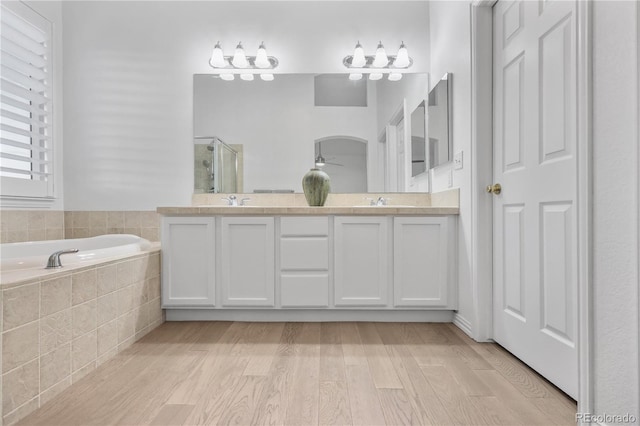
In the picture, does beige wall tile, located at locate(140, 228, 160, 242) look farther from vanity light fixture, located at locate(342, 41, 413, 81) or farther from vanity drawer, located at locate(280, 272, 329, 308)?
vanity light fixture, located at locate(342, 41, 413, 81)

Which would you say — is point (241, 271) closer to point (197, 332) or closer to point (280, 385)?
point (197, 332)

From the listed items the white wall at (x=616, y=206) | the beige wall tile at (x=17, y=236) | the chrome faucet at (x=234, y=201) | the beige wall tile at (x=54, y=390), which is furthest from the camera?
the chrome faucet at (x=234, y=201)

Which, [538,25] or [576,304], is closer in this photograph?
[576,304]

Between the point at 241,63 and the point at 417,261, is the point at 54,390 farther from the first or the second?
the point at 241,63

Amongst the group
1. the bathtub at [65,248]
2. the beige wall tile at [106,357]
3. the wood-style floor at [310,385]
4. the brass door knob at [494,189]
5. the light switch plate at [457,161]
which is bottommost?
the wood-style floor at [310,385]

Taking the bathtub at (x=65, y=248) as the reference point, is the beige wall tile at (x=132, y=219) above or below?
above

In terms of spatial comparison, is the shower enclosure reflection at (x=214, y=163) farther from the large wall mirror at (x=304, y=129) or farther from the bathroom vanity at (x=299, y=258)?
the bathroom vanity at (x=299, y=258)

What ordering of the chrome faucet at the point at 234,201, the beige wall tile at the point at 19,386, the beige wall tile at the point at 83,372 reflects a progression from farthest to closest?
the chrome faucet at the point at 234,201 < the beige wall tile at the point at 83,372 < the beige wall tile at the point at 19,386

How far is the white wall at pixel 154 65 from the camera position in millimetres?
2918

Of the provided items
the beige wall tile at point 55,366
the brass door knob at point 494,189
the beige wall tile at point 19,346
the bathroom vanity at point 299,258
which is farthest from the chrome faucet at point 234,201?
the brass door knob at point 494,189

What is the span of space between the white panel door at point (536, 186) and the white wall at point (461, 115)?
17 cm

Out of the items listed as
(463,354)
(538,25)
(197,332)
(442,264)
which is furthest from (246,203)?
(538,25)

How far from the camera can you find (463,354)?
5.98 ft

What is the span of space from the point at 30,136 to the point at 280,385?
8.18 ft
